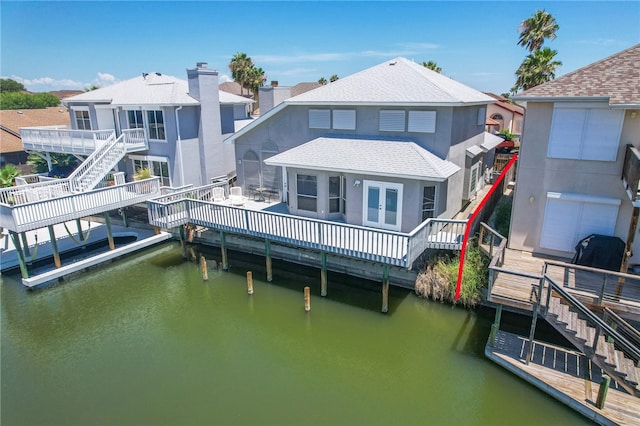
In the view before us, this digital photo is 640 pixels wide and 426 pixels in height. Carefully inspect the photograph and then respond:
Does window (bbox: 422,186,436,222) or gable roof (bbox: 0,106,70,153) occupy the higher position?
gable roof (bbox: 0,106,70,153)

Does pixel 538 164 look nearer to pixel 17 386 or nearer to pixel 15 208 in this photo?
pixel 17 386

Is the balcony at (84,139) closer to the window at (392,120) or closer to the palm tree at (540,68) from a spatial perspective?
the window at (392,120)

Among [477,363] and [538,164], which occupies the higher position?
[538,164]

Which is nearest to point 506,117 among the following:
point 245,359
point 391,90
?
point 391,90

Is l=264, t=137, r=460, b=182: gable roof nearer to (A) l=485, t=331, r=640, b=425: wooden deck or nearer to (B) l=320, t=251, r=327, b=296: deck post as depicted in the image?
(B) l=320, t=251, r=327, b=296: deck post

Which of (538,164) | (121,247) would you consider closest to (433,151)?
(538,164)

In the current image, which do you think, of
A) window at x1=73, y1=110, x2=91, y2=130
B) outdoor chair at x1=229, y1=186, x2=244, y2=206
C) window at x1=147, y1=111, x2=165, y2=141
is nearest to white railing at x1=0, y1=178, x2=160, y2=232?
window at x1=147, y1=111, x2=165, y2=141

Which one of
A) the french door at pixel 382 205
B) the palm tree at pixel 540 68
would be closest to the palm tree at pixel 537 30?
the palm tree at pixel 540 68
